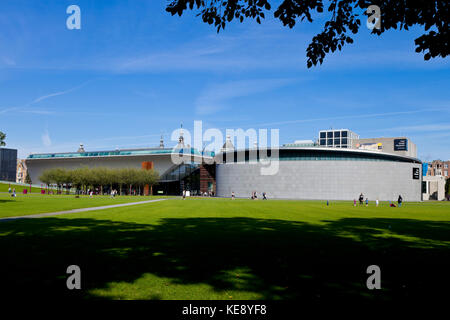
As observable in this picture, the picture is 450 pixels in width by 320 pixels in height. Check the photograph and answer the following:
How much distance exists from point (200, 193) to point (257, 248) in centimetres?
8586

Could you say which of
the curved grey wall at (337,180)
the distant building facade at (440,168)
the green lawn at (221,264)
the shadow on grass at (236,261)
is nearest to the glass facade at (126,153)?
the curved grey wall at (337,180)

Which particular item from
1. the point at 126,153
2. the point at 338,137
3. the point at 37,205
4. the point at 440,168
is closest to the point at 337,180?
the point at 37,205

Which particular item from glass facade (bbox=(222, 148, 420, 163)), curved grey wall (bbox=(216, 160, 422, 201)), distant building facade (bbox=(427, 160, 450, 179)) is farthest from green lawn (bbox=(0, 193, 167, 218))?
distant building facade (bbox=(427, 160, 450, 179))

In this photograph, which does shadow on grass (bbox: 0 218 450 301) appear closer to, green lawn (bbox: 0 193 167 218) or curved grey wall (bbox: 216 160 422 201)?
green lawn (bbox: 0 193 167 218)

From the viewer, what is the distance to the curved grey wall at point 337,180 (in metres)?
78.2

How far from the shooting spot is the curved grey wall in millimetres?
78188

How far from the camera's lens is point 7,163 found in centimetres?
14850

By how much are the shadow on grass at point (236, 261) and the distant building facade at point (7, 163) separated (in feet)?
514

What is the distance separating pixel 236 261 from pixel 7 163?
16842cm

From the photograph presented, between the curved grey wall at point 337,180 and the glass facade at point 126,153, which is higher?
the glass facade at point 126,153

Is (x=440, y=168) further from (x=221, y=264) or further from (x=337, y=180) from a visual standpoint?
(x=221, y=264)

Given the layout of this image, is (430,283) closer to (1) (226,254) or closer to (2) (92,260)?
(1) (226,254)

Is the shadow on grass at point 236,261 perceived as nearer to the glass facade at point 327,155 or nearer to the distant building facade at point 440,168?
the glass facade at point 327,155

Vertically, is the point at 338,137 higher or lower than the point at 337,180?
higher
